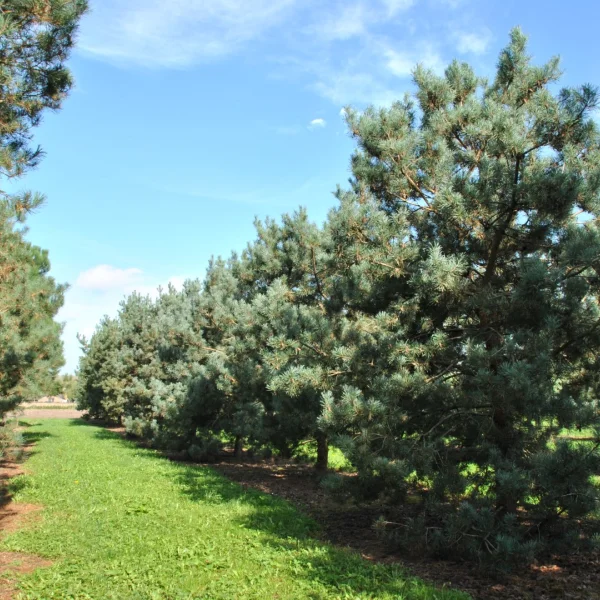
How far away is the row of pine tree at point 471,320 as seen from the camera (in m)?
4.90

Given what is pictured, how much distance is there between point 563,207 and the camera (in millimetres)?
5227

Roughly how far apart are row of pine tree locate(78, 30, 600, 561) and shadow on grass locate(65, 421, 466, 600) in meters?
0.67

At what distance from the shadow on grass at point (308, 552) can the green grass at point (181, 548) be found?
0.05 ft

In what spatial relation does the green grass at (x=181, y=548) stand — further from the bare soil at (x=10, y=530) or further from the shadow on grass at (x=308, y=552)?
the bare soil at (x=10, y=530)

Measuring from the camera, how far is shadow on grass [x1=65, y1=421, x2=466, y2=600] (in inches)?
181

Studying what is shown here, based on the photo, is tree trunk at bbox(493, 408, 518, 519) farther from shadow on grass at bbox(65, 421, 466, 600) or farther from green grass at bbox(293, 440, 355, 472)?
green grass at bbox(293, 440, 355, 472)

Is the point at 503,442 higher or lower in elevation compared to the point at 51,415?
higher

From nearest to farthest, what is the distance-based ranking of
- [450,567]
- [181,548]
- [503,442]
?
[450,567] < [503,442] < [181,548]

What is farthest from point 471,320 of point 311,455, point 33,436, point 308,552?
point 33,436

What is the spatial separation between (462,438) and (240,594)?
10.6 ft

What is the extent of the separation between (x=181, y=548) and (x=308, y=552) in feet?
5.01

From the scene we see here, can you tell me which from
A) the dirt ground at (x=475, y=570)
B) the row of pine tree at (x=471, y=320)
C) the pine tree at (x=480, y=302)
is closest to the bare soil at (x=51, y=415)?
the dirt ground at (x=475, y=570)

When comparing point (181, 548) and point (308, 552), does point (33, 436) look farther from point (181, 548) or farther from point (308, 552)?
point (308, 552)

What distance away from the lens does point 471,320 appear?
632 cm
